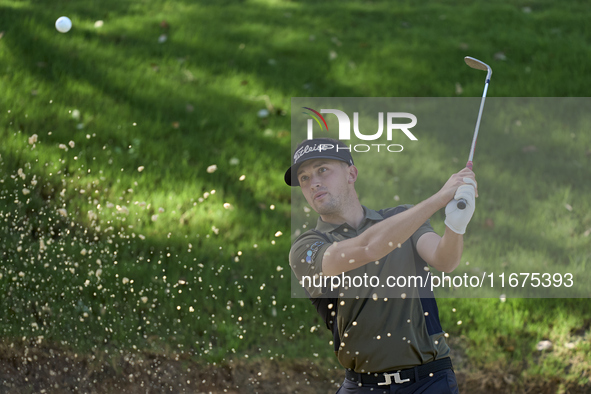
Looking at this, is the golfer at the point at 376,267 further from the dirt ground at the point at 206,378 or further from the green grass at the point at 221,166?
the green grass at the point at 221,166

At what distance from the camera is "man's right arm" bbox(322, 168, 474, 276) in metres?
2.31

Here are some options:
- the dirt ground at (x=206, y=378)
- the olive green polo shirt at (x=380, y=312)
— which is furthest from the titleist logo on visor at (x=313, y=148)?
the dirt ground at (x=206, y=378)

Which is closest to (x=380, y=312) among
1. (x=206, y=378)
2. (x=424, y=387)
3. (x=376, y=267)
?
(x=376, y=267)

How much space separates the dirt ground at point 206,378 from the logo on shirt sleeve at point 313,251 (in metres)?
1.12

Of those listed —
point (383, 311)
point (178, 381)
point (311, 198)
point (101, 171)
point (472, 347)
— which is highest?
point (311, 198)

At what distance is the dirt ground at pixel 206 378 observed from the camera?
346 centimetres

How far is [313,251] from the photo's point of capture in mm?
2604

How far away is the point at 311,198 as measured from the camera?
2703 millimetres

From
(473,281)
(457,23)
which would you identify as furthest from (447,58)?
(473,281)

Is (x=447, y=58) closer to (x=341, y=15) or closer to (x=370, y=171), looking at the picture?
(x=341, y=15)

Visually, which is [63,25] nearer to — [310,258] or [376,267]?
[310,258]

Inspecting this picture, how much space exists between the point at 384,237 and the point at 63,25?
4.28 metres

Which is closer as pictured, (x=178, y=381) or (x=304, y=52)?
(x=178, y=381)

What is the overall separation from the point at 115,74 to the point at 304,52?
1.64 meters
